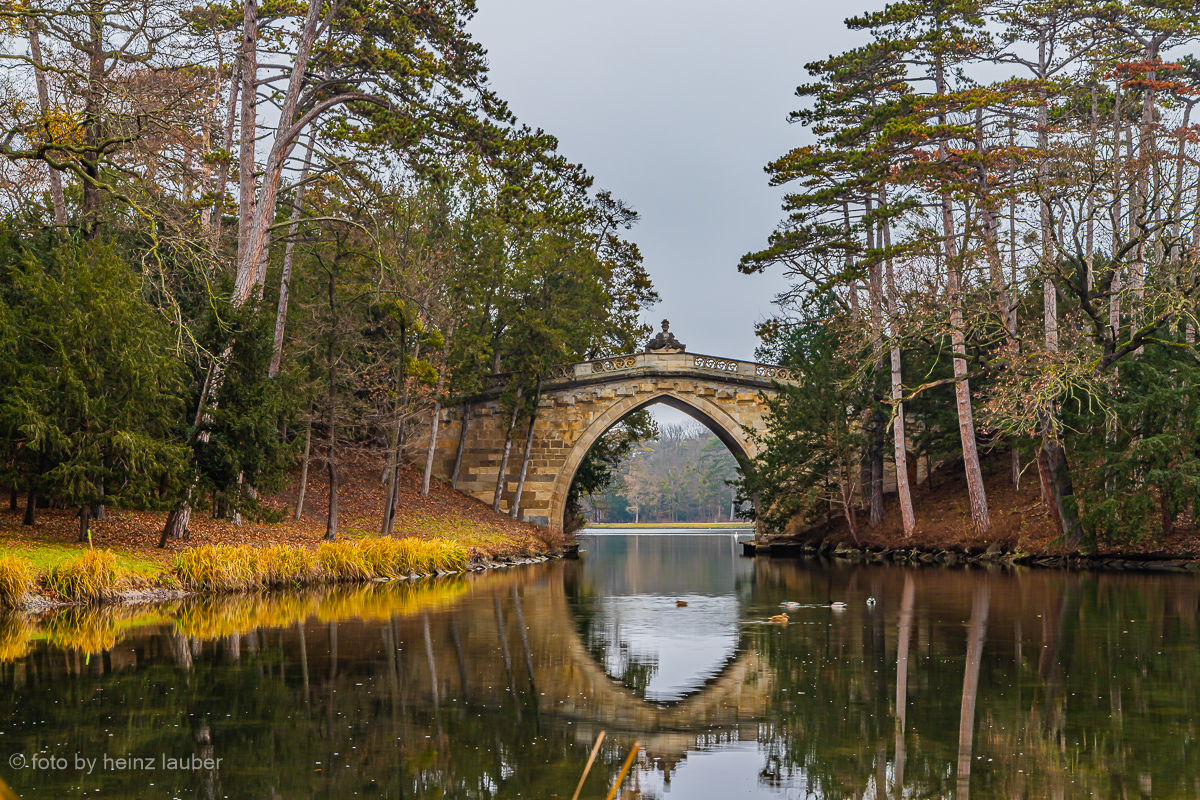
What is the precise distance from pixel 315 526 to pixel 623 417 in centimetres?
1323

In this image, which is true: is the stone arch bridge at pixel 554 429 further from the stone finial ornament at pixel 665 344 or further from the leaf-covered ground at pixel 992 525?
the leaf-covered ground at pixel 992 525

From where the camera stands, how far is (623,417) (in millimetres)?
34000

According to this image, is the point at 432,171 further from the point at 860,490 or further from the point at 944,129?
the point at 860,490

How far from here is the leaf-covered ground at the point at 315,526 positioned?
15.4m

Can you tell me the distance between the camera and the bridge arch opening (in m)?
32.8

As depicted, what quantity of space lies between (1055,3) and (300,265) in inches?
710

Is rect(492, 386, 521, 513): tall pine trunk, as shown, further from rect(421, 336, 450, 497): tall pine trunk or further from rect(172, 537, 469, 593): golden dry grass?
rect(172, 537, 469, 593): golden dry grass

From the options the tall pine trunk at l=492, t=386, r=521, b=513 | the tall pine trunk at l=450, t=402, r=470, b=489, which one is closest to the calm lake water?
the tall pine trunk at l=492, t=386, r=521, b=513

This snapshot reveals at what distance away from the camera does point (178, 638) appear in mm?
10570

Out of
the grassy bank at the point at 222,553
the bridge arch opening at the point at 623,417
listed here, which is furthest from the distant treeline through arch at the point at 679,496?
the grassy bank at the point at 222,553

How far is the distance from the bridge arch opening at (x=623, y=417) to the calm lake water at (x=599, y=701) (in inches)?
726

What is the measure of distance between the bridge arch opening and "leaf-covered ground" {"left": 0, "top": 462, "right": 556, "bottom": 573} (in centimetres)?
180

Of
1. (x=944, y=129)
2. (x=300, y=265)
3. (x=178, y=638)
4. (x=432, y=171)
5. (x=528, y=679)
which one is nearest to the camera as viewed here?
(x=528, y=679)

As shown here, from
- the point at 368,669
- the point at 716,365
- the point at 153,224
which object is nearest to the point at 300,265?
the point at 716,365
